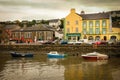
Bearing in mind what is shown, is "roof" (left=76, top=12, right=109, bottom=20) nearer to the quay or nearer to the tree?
the quay

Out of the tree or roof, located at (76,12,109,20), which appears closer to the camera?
roof, located at (76,12,109,20)

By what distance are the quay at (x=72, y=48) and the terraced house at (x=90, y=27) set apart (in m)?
17.0

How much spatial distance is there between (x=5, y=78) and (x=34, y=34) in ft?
228

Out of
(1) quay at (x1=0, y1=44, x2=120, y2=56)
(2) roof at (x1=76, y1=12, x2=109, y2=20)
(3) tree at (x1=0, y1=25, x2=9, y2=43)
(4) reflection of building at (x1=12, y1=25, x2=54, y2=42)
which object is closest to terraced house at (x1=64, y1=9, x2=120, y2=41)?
(2) roof at (x1=76, y1=12, x2=109, y2=20)

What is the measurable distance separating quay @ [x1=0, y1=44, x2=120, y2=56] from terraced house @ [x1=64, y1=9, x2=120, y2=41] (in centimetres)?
1703

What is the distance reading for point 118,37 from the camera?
84.2 meters

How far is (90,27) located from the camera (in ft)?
296

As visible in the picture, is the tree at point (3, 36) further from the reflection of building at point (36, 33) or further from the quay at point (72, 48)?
the quay at point (72, 48)

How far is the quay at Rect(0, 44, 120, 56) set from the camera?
67.6 m

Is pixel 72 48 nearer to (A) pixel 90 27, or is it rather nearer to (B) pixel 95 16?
(A) pixel 90 27

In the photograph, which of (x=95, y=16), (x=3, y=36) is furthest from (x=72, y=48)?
(x=3, y=36)

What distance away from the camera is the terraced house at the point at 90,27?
283 ft

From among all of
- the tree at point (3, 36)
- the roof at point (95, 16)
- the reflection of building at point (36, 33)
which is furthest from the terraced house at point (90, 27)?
the tree at point (3, 36)

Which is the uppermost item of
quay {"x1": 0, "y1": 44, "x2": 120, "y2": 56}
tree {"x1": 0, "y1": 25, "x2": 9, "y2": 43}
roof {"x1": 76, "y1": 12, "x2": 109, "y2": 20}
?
roof {"x1": 76, "y1": 12, "x2": 109, "y2": 20}
